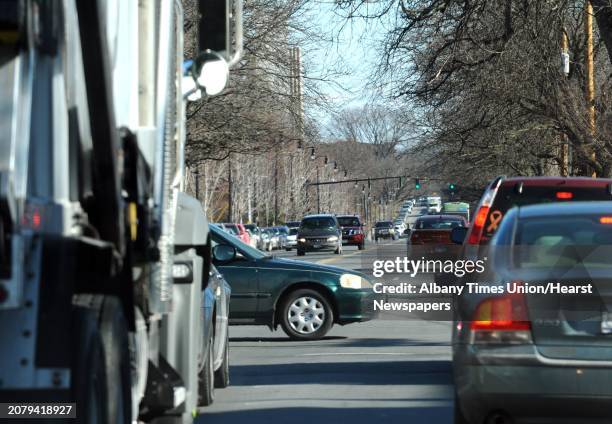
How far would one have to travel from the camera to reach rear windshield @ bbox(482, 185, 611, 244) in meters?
11.7

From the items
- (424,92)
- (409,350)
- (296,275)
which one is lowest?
(409,350)

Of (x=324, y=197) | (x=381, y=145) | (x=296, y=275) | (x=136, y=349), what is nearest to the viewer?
(x=136, y=349)

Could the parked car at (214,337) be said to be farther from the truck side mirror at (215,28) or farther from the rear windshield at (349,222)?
the rear windshield at (349,222)

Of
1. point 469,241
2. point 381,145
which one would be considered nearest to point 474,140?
point 469,241

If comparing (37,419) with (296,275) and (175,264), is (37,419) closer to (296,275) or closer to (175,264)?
(175,264)

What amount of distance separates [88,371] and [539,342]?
317 cm

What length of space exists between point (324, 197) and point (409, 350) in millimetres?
114345

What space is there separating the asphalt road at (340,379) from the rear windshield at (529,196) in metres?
1.64

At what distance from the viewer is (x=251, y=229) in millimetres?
65812

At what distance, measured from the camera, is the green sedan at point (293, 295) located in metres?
15.3

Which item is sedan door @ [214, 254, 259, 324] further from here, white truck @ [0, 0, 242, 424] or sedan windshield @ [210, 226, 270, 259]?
white truck @ [0, 0, 242, 424]

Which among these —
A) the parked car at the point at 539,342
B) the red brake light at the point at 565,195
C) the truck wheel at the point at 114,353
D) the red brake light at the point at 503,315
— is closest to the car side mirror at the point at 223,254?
the red brake light at the point at 565,195

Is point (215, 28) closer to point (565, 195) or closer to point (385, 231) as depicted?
point (565, 195)

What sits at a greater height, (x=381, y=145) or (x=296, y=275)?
(x=381, y=145)
